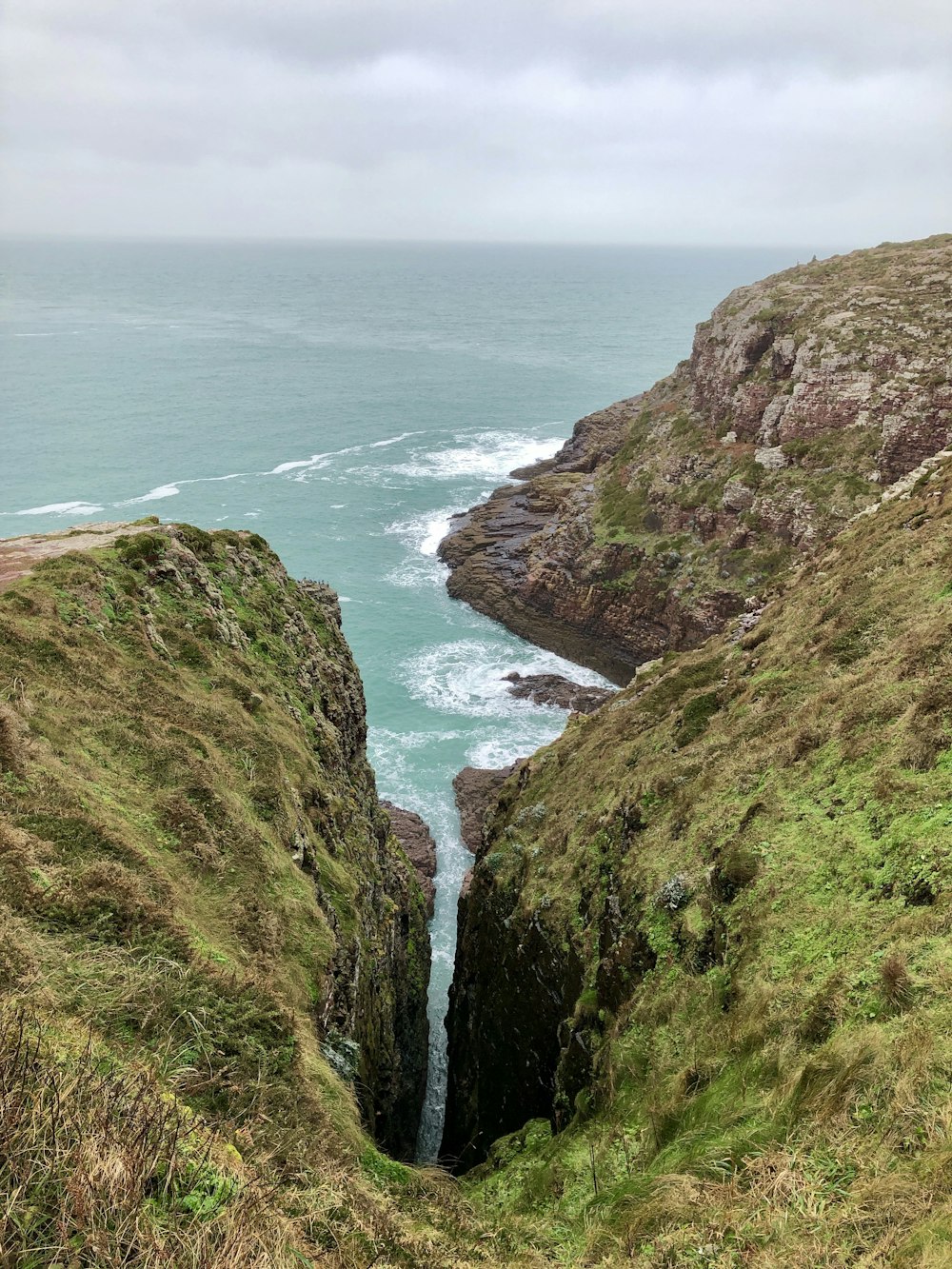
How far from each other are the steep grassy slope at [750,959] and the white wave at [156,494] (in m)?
77.9

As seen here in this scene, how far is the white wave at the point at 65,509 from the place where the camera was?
282 ft

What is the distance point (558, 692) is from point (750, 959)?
159 ft

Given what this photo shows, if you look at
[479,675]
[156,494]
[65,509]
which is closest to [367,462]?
[156,494]

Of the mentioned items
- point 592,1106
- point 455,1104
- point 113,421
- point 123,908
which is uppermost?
point 113,421

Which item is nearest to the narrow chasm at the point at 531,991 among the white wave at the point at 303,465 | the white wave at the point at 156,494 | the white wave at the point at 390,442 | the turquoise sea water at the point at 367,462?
the turquoise sea water at the point at 367,462

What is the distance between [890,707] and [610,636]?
170ft

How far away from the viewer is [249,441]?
382 feet

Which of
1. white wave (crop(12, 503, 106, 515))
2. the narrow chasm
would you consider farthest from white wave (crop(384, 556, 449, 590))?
the narrow chasm

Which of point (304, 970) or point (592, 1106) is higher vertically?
point (304, 970)

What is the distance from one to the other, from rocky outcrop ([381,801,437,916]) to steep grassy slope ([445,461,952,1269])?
12530 millimetres

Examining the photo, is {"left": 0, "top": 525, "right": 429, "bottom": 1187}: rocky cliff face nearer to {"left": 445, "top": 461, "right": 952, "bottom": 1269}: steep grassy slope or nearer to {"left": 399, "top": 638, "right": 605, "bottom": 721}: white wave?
{"left": 445, "top": 461, "right": 952, "bottom": 1269}: steep grassy slope

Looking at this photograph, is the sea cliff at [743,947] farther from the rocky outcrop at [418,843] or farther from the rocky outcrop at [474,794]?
the rocky outcrop at [418,843]

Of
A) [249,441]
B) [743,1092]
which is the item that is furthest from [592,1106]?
[249,441]

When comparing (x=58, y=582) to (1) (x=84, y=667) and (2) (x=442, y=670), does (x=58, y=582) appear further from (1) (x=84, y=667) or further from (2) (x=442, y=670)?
(2) (x=442, y=670)
